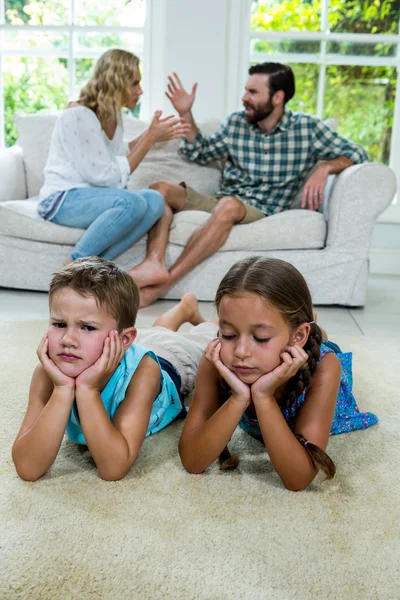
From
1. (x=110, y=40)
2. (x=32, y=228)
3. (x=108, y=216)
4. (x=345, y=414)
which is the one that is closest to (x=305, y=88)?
(x=110, y=40)

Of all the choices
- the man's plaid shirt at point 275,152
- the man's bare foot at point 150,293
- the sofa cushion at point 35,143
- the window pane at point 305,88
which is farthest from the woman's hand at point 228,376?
the window pane at point 305,88

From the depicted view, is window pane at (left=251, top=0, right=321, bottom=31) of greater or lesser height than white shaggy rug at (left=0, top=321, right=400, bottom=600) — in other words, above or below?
above

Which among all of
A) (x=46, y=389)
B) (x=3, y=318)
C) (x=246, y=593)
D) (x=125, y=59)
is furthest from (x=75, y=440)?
(x=125, y=59)

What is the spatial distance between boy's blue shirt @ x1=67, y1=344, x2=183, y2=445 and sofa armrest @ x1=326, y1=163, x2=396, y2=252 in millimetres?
1801

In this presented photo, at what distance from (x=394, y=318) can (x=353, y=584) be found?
2.18m

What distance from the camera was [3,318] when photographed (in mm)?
2887

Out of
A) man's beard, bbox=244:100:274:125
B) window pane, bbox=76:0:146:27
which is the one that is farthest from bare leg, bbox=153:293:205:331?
window pane, bbox=76:0:146:27

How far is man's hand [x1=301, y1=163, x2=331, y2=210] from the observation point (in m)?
3.43

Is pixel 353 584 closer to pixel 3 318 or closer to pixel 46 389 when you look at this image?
pixel 46 389

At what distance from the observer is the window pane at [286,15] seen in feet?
14.3

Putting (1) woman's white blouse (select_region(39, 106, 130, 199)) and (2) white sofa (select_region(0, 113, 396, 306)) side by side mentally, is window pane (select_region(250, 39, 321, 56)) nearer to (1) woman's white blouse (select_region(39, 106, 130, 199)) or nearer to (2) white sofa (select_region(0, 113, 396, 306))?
(2) white sofa (select_region(0, 113, 396, 306))

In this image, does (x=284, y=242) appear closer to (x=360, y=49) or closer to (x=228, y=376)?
(x=360, y=49)

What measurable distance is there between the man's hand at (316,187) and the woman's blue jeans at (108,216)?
0.72 metres

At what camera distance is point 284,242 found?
11.0 feet
